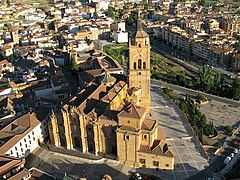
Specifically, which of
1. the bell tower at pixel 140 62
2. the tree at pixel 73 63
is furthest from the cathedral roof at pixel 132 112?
the tree at pixel 73 63

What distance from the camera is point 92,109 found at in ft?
159

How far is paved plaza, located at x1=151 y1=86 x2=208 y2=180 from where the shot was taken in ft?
149

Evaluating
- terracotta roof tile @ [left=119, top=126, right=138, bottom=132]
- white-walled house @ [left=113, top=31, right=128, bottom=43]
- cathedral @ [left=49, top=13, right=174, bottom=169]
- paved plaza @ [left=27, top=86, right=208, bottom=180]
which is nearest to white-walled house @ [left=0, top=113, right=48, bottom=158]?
paved plaza @ [left=27, top=86, right=208, bottom=180]

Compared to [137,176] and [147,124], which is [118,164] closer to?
[137,176]

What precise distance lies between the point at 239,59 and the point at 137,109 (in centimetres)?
5786

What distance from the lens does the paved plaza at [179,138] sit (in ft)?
149

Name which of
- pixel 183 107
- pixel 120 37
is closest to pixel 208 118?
pixel 183 107

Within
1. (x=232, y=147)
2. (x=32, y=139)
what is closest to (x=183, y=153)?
(x=232, y=147)

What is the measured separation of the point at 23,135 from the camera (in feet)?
158

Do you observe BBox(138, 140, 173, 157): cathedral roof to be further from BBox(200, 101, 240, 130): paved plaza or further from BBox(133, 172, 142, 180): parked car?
BBox(200, 101, 240, 130): paved plaza

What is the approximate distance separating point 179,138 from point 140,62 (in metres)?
15.5

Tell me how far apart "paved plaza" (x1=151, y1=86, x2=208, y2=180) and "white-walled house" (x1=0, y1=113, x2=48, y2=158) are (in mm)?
22850

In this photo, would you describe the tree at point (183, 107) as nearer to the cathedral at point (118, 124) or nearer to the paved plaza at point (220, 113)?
the paved plaza at point (220, 113)

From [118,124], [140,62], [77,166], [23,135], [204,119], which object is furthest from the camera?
[204,119]
